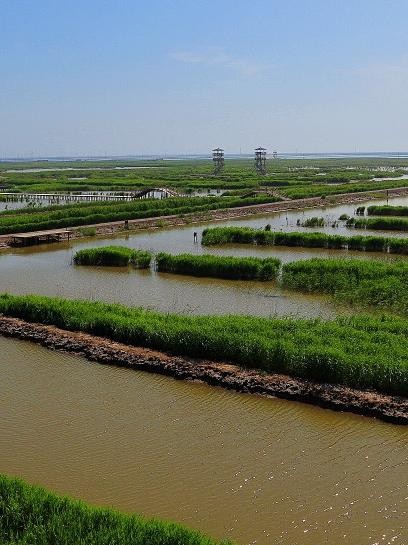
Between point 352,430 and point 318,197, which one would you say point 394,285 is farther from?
point 318,197

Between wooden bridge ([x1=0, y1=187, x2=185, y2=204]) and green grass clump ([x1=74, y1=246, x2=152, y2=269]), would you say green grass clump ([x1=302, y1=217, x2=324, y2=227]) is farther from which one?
wooden bridge ([x1=0, y1=187, x2=185, y2=204])

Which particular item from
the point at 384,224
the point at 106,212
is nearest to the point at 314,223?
the point at 384,224

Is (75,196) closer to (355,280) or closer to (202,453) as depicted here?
(355,280)

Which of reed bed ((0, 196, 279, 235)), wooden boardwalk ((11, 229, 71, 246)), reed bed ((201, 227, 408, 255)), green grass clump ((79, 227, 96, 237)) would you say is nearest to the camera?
reed bed ((201, 227, 408, 255))

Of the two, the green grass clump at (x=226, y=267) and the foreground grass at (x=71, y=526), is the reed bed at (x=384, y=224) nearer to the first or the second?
the green grass clump at (x=226, y=267)

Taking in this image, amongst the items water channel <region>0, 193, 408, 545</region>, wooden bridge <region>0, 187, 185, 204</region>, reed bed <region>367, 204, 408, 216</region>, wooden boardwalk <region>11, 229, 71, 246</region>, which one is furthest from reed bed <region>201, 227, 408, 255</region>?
wooden bridge <region>0, 187, 185, 204</region>

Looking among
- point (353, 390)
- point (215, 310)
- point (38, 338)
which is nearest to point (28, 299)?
point (38, 338)
